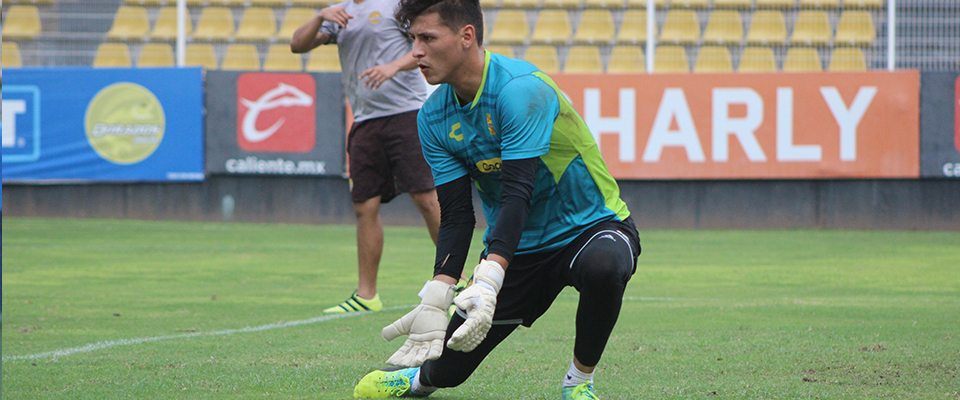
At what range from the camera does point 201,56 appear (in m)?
14.5

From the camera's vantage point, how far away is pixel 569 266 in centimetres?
306

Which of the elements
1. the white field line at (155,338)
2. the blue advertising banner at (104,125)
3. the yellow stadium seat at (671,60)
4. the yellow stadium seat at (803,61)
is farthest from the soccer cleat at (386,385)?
the yellow stadium seat at (803,61)

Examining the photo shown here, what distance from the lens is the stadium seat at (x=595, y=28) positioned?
14.5 m

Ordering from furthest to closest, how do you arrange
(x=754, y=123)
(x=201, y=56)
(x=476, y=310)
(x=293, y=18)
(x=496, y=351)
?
(x=293, y=18) < (x=201, y=56) < (x=754, y=123) < (x=496, y=351) < (x=476, y=310)

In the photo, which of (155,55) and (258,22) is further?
(258,22)

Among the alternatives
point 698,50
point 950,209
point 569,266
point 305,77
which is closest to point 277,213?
point 305,77

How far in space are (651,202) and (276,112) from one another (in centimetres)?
516

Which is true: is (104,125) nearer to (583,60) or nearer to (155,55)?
(155,55)

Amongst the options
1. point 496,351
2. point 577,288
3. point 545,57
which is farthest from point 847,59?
point 577,288

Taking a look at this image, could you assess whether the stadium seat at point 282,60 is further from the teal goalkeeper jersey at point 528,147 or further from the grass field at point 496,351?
the teal goalkeeper jersey at point 528,147

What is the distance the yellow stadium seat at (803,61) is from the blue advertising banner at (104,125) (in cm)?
829

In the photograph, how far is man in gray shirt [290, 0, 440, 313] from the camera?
5.41m

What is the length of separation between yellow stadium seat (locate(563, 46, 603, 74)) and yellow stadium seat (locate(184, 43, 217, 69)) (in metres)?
5.45

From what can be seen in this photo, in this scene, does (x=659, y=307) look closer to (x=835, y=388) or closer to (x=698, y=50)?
(x=835, y=388)
